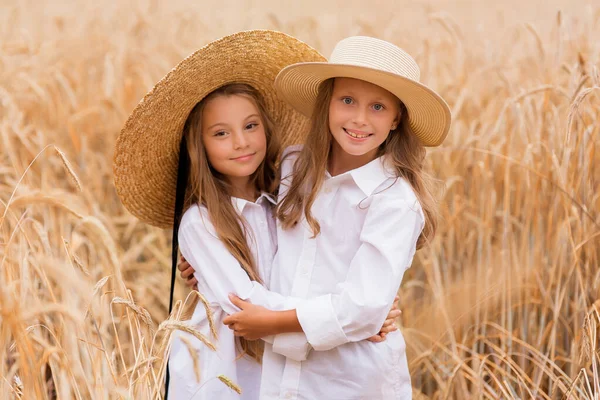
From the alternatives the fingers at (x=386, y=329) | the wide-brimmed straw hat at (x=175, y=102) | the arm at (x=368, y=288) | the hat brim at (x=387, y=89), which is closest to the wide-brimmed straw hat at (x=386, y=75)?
the hat brim at (x=387, y=89)

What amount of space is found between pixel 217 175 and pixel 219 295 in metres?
0.38

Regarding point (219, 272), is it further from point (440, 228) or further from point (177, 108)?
point (440, 228)

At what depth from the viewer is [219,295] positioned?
6.30 ft

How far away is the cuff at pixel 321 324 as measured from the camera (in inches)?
70.8

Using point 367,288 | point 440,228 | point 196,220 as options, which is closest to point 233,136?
point 196,220

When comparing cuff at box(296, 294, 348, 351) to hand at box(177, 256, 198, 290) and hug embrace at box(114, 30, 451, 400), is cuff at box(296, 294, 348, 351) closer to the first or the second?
hug embrace at box(114, 30, 451, 400)

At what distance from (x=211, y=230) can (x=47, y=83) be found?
205 centimetres

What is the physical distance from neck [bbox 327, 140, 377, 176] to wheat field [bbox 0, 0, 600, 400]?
0.50 metres

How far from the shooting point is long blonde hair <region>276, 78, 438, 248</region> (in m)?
1.96

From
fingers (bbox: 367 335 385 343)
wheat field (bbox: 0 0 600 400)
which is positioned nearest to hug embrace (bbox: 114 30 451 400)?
fingers (bbox: 367 335 385 343)

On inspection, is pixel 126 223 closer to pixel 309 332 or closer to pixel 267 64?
pixel 267 64

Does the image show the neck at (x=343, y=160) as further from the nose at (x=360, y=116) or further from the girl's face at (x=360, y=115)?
the nose at (x=360, y=116)

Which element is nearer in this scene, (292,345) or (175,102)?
(292,345)

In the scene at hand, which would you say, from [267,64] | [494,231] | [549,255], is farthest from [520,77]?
[267,64]
